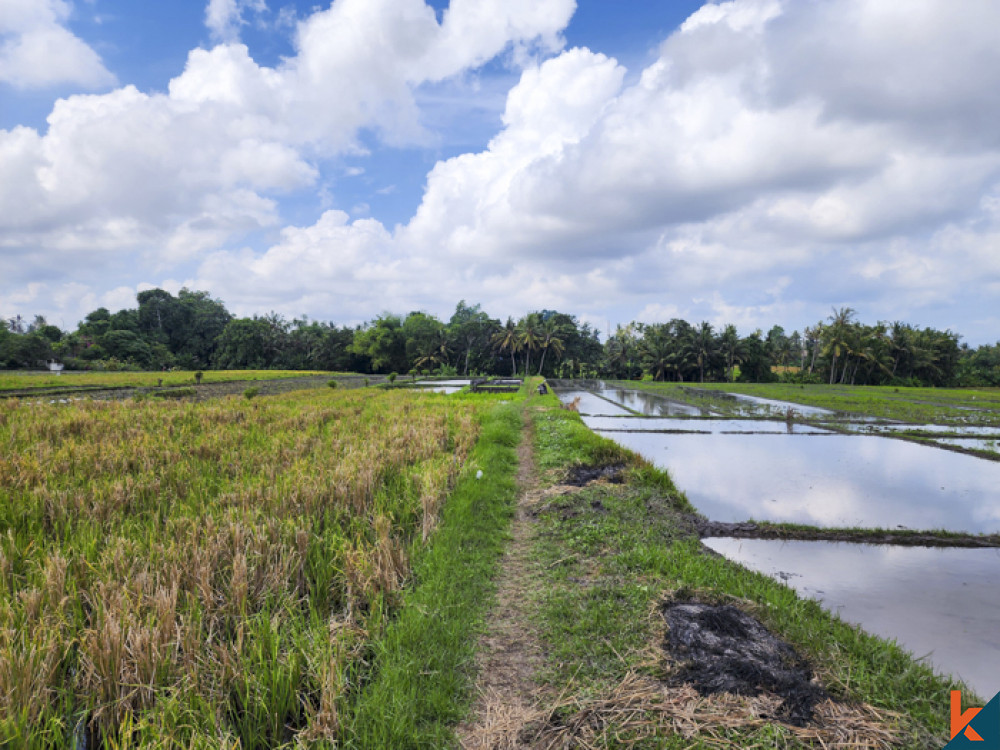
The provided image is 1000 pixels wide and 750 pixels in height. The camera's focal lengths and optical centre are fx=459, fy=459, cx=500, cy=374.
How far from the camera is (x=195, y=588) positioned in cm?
304

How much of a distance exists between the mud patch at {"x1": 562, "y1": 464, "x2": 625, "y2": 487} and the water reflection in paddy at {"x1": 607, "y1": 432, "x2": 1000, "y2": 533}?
0.99m

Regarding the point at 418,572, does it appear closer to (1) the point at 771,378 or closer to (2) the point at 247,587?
(2) the point at 247,587

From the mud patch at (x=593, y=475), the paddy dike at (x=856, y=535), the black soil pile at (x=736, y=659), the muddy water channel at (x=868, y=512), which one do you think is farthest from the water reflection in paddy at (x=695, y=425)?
the black soil pile at (x=736, y=659)

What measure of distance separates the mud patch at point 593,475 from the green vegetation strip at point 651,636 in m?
1.40

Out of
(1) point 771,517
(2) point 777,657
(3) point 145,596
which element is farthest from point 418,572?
(1) point 771,517

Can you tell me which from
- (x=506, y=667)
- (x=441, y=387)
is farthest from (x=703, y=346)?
(x=506, y=667)

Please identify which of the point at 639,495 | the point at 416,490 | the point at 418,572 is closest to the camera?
the point at 418,572

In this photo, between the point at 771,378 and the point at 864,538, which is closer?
the point at 864,538

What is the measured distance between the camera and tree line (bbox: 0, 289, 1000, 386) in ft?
149

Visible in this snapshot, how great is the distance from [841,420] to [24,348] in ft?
201

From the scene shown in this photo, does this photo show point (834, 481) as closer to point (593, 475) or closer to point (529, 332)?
point (593, 475)

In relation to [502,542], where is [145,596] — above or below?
above

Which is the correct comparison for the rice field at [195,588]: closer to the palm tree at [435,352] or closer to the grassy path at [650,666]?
the grassy path at [650,666]

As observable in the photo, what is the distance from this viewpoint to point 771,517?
5906mm
